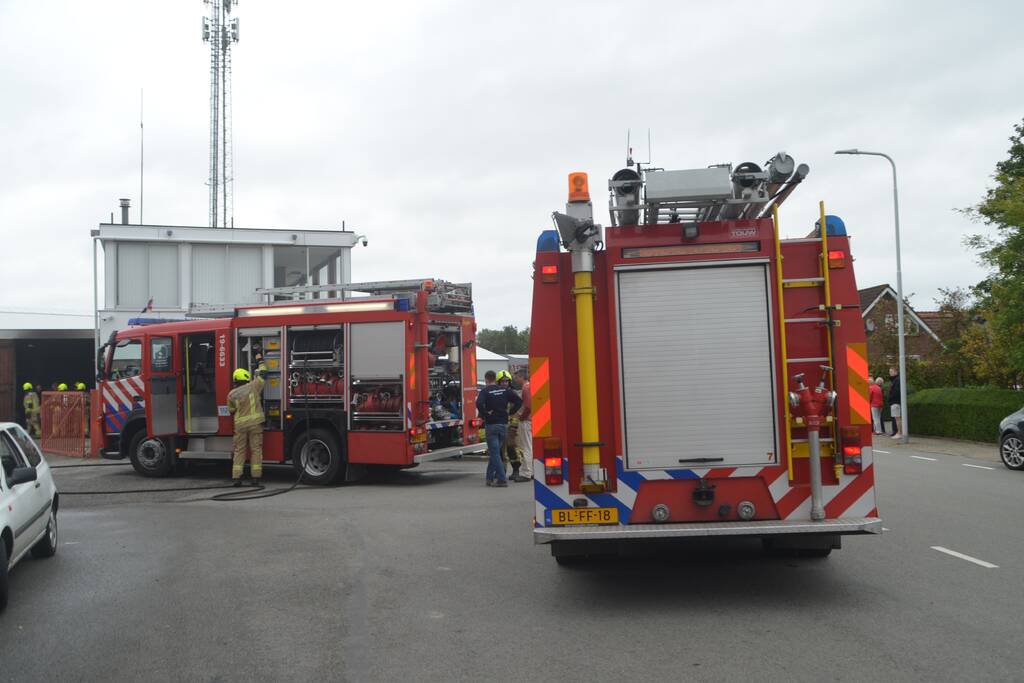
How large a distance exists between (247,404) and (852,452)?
405 inches

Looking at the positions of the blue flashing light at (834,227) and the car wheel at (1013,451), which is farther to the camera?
the car wheel at (1013,451)

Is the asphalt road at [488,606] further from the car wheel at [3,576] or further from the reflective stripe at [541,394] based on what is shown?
the reflective stripe at [541,394]

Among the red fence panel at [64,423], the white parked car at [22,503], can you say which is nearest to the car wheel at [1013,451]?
the white parked car at [22,503]

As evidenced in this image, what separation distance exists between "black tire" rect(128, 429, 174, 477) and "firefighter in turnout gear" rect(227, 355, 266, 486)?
2.12m

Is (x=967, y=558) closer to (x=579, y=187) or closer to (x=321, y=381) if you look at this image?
(x=579, y=187)

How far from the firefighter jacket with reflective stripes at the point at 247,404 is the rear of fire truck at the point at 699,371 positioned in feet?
28.6

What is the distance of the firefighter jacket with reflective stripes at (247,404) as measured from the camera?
1419cm

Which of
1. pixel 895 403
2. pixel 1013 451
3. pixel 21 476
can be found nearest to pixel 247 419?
pixel 21 476

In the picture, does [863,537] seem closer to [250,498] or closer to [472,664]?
[472,664]

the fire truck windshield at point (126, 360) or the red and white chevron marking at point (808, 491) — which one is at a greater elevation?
Result: the fire truck windshield at point (126, 360)

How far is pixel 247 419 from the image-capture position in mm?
14281

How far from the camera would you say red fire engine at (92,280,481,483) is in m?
13.8

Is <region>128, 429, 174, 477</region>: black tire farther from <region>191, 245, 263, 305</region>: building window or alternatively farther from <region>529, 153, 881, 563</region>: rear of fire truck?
<region>191, 245, 263, 305</region>: building window

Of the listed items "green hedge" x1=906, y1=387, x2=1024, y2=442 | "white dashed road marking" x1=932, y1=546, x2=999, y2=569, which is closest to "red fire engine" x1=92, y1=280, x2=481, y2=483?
"white dashed road marking" x1=932, y1=546, x2=999, y2=569
